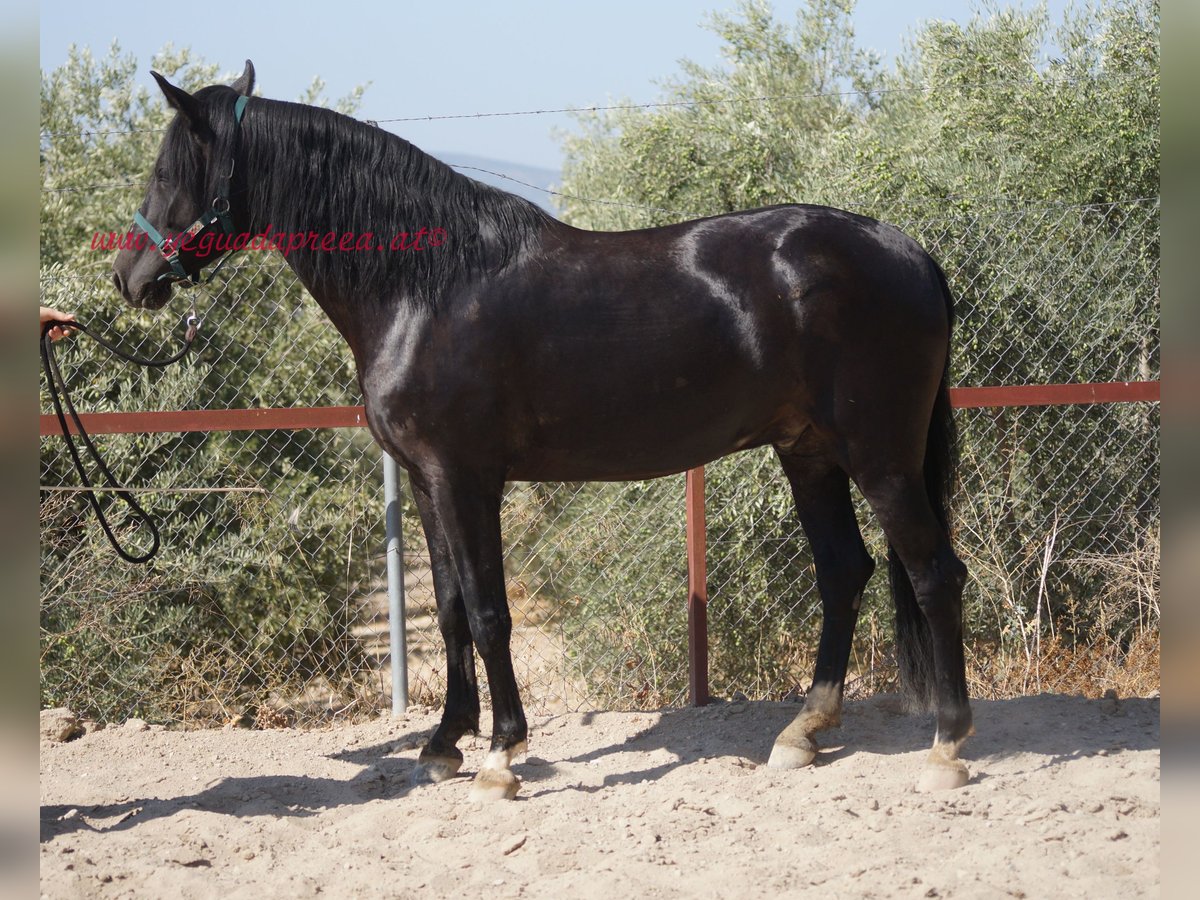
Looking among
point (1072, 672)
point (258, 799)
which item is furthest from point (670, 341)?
point (1072, 672)

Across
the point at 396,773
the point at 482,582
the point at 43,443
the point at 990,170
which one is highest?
the point at 990,170

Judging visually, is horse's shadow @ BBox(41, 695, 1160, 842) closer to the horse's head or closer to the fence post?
the fence post

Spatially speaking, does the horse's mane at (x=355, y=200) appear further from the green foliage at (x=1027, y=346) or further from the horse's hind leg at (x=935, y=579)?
the green foliage at (x=1027, y=346)

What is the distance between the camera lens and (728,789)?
361 cm

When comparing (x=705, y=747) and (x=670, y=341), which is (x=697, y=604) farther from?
(x=670, y=341)

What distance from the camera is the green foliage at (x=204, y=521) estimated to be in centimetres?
521

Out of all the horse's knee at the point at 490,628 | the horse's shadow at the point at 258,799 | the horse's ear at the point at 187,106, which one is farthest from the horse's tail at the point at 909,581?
the horse's ear at the point at 187,106

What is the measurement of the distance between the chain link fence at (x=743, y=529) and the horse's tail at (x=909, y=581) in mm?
1549

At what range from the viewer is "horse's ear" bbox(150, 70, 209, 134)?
3.35 m

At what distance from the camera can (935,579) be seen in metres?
3.67

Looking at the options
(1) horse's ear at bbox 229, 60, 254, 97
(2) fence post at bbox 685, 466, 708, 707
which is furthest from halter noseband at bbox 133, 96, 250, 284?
(2) fence post at bbox 685, 466, 708, 707
